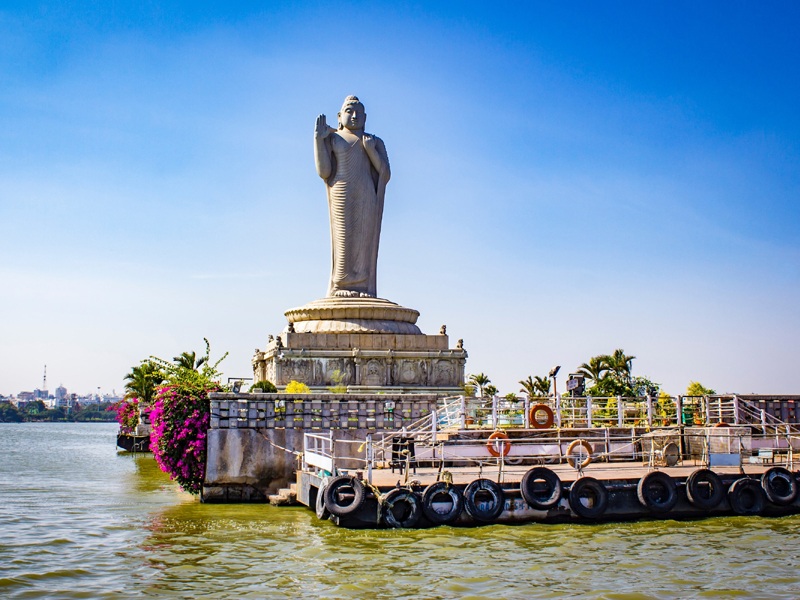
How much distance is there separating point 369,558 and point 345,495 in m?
2.49

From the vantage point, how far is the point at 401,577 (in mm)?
11945

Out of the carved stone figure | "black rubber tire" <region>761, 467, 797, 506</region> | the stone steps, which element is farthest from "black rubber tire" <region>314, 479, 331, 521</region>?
the carved stone figure

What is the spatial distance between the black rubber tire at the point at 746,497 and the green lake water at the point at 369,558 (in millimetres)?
347

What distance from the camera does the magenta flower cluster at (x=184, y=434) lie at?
1958 cm

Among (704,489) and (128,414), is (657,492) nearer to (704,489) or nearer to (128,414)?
(704,489)

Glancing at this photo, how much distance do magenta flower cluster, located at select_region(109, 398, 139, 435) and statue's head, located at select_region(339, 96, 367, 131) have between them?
1784cm

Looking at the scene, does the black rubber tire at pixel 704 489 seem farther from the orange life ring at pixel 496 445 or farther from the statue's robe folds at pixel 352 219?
the statue's robe folds at pixel 352 219

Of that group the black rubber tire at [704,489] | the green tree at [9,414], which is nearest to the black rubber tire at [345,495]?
the black rubber tire at [704,489]

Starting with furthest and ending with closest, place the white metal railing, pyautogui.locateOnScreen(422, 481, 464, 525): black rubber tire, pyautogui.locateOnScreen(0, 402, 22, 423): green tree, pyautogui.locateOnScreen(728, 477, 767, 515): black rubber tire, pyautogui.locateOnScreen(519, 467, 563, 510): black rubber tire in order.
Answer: pyautogui.locateOnScreen(0, 402, 22, 423): green tree
the white metal railing
pyautogui.locateOnScreen(728, 477, 767, 515): black rubber tire
pyautogui.locateOnScreen(519, 467, 563, 510): black rubber tire
pyautogui.locateOnScreen(422, 481, 464, 525): black rubber tire

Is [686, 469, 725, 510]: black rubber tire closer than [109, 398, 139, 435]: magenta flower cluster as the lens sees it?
Yes

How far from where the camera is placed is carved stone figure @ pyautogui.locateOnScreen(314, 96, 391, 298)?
1410 inches

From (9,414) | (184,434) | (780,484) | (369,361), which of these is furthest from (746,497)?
(9,414)

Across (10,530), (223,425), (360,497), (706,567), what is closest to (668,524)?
(706,567)

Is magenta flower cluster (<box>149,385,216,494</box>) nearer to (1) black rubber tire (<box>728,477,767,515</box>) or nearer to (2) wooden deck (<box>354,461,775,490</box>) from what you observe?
(2) wooden deck (<box>354,461,775,490</box>)
